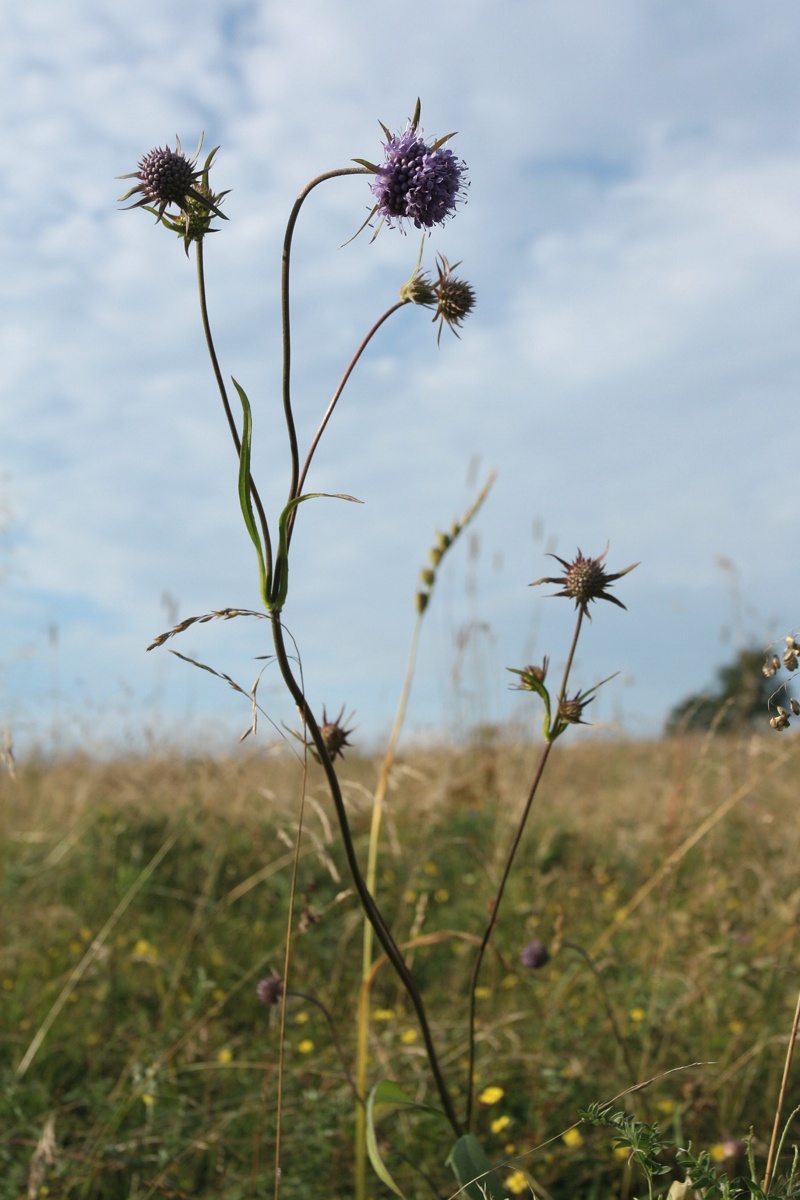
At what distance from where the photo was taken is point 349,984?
3.02m

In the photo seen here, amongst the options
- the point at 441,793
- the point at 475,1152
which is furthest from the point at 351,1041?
the point at 441,793

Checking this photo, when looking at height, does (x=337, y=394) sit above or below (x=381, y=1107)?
above

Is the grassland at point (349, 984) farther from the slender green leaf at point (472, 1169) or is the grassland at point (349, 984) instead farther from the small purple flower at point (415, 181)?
the small purple flower at point (415, 181)

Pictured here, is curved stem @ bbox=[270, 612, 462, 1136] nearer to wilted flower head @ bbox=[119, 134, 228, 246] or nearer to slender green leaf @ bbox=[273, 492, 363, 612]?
slender green leaf @ bbox=[273, 492, 363, 612]

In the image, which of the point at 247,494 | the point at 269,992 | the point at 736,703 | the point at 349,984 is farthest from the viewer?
the point at 736,703

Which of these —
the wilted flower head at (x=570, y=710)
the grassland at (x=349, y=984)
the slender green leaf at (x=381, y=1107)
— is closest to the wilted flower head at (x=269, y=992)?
the grassland at (x=349, y=984)

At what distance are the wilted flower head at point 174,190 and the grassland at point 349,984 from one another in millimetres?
814

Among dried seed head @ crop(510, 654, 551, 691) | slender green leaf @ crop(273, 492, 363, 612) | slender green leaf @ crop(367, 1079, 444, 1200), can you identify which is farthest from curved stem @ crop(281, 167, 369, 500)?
slender green leaf @ crop(367, 1079, 444, 1200)

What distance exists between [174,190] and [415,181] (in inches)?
11.6

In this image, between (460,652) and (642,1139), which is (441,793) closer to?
(460,652)

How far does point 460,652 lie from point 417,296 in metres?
3.25

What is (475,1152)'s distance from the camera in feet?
4.08

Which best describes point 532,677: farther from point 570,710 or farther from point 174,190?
point 174,190

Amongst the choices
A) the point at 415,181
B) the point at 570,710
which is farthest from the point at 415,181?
the point at 570,710
